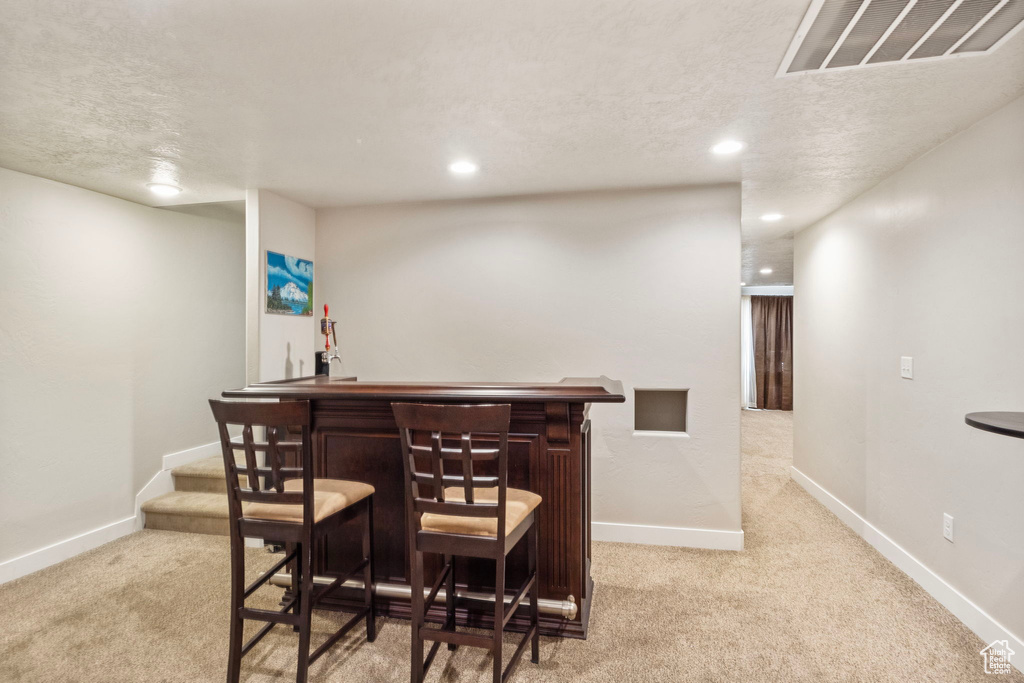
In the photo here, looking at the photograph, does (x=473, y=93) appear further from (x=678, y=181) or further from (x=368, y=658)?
(x=368, y=658)

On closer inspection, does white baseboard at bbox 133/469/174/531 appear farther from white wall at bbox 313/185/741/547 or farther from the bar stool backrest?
the bar stool backrest

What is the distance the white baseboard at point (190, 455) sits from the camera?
4.08 m

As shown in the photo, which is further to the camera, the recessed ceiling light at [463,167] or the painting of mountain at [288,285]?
the painting of mountain at [288,285]

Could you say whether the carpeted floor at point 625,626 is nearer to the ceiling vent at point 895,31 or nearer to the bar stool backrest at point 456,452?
the bar stool backrest at point 456,452

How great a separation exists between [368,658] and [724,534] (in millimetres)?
2341

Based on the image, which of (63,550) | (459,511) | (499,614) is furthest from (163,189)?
(499,614)

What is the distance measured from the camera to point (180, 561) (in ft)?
10.5

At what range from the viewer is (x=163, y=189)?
3434 millimetres

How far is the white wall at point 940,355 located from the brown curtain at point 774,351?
580 centimetres

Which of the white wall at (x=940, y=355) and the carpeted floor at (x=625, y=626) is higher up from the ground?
the white wall at (x=940, y=355)

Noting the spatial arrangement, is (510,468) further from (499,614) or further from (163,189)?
(163,189)

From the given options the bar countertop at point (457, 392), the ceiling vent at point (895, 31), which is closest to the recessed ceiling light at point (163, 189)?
the bar countertop at point (457, 392)

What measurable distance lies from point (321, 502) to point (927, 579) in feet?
10.2

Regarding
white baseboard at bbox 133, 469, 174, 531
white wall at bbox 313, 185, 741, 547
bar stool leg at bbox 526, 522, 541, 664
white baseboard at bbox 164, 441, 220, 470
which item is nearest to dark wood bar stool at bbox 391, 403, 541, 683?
bar stool leg at bbox 526, 522, 541, 664
